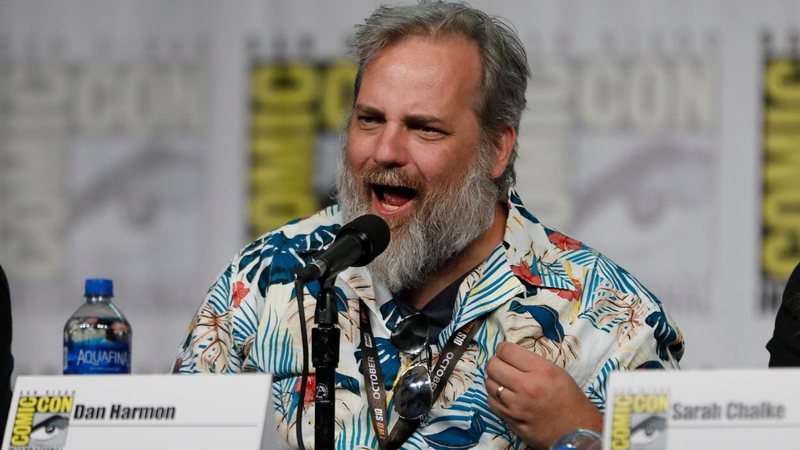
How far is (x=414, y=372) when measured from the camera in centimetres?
266

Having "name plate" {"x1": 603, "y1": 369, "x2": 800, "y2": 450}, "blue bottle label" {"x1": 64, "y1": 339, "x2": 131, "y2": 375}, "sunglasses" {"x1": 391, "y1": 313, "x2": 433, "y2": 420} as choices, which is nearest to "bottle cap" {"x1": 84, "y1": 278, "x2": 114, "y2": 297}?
"blue bottle label" {"x1": 64, "y1": 339, "x2": 131, "y2": 375}

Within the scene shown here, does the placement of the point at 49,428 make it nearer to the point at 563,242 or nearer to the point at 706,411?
the point at 706,411

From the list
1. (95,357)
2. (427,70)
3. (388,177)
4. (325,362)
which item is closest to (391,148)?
(388,177)

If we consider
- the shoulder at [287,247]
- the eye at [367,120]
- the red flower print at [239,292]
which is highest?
the eye at [367,120]

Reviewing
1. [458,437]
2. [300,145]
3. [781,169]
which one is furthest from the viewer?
[300,145]

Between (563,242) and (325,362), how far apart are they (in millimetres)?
972

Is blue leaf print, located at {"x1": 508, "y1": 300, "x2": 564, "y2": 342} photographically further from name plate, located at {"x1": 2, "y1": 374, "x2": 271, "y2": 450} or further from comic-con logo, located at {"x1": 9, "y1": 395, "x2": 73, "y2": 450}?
comic-con logo, located at {"x1": 9, "y1": 395, "x2": 73, "y2": 450}

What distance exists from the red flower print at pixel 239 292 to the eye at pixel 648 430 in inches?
47.2

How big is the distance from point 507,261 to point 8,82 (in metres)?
2.46

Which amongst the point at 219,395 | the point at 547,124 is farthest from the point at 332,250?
the point at 547,124

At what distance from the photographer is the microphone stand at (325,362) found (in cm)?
216

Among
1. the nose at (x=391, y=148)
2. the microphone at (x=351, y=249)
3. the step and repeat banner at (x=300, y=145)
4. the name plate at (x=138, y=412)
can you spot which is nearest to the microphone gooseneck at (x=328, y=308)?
the microphone at (x=351, y=249)

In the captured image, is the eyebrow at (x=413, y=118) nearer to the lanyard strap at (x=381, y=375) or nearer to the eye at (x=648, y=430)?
the lanyard strap at (x=381, y=375)

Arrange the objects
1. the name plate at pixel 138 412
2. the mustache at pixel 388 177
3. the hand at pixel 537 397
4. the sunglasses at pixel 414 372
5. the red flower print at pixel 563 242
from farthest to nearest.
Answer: the red flower print at pixel 563 242
the mustache at pixel 388 177
the sunglasses at pixel 414 372
the hand at pixel 537 397
the name plate at pixel 138 412
